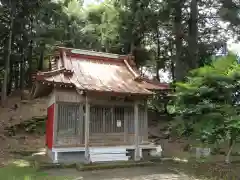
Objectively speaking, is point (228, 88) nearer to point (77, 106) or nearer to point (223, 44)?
point (77, 106)

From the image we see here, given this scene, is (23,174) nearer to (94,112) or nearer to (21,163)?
(21,163)

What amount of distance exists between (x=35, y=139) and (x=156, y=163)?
8.62 meters

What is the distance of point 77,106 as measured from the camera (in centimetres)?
1112

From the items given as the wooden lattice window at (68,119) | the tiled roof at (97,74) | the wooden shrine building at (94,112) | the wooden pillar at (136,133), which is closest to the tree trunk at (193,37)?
the tiled roof at (97,74)

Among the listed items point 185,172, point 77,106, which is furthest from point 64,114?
point 185,172

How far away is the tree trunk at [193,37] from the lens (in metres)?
16.8

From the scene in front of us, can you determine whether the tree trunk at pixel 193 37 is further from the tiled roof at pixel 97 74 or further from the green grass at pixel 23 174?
the green grass at pixel 23 174

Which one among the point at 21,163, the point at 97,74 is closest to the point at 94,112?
the point at 97,74

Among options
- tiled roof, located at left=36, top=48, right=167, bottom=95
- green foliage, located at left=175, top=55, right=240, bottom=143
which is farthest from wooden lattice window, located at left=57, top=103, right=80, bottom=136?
green foliage, located at left=175, top=55, right=240, bottom=143

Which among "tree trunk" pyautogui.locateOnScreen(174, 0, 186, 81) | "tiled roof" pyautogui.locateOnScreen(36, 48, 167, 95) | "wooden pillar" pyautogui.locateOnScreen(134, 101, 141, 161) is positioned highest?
"tree trunk" pyautogui.locateOnScreen(174, 0, 186, 81)

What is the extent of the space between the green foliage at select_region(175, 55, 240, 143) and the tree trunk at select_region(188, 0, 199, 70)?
22.5ft

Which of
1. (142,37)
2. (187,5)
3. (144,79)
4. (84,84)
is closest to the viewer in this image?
(84,84)

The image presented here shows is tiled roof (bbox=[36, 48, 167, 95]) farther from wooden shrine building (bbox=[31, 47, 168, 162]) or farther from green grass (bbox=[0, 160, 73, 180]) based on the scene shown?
green grass (bbox=[0, 160, 73, 180])

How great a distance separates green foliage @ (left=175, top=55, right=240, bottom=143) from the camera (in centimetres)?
912
